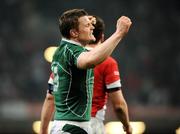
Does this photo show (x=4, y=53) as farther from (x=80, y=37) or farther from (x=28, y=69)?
(x=80, y=37)

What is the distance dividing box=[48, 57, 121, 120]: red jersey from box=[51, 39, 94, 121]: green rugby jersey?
A: 1117 millimetres

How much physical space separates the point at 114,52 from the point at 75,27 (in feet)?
37.2

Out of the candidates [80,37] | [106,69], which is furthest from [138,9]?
[80,37]

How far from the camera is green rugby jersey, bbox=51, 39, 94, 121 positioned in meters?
7.07

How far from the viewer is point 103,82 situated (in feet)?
27.5

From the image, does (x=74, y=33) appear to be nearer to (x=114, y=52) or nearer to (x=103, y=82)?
(x=103, y=82)

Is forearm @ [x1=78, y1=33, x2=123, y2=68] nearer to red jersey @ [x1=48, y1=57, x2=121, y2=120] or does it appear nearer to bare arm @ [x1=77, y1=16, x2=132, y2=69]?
bare arm @ [x1=77, y1=16, x2=132, y2=69]

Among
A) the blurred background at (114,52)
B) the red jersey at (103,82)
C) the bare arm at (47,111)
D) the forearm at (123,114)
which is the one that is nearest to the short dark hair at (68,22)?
the bare arm at (47,111)

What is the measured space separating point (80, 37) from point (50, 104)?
3.96ft

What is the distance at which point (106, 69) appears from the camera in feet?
27.5

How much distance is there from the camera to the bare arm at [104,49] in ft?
21.9

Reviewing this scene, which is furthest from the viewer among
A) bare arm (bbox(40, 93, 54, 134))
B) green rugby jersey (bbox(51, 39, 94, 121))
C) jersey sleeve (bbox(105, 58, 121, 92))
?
jersey sleeve (bbox(105, 58, 121, 92))

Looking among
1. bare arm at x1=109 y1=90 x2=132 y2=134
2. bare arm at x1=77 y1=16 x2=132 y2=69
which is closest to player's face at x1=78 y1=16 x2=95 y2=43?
bare arm at x1=77 y1=16 x2=132 y2=69

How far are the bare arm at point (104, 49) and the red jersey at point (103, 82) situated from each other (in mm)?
1522
